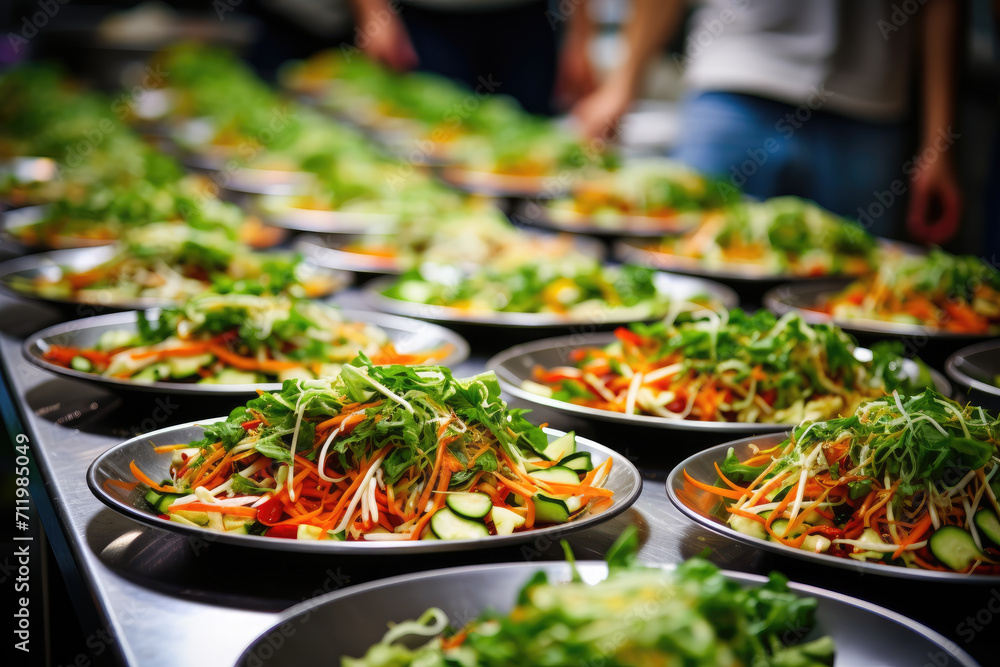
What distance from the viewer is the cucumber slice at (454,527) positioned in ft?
4.52

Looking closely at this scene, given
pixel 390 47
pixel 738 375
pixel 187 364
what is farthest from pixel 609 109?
pixel 187 364

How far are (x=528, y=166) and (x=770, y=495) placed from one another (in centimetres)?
426

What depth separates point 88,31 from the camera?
1050 centimetres

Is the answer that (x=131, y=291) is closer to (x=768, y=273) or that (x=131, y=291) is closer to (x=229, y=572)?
(x=229, y=572)

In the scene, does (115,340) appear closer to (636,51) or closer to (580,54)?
(636,51)

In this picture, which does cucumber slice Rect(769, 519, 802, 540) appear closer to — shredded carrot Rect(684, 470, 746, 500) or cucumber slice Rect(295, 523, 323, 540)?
shredded carrot Rect(684, 470, 746, 500)

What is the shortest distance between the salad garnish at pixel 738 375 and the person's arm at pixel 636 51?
398cm

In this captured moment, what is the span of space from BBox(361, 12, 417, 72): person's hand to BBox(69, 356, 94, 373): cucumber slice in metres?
6.49

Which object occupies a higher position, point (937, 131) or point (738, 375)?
point (937, 131)

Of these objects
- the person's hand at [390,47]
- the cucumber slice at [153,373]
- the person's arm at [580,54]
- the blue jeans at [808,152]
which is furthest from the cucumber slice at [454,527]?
the person's hand at [390,47]

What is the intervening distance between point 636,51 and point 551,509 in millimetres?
4859

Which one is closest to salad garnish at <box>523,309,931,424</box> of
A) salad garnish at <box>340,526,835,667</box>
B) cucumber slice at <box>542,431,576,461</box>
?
cucumber slice at <box>542,431,576,461</box>

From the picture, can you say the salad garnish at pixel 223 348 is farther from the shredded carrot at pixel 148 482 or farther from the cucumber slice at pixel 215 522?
the cucumber slice at pixel 215 522

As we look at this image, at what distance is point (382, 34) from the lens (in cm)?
831
